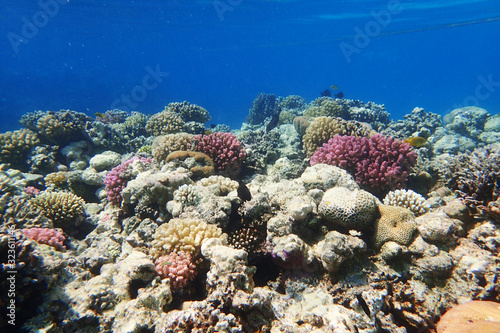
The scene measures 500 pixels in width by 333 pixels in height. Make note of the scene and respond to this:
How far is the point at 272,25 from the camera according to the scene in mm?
41250

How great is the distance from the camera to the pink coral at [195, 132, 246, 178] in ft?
20.7

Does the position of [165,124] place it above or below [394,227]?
above

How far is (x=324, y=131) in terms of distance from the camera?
7.08 metres

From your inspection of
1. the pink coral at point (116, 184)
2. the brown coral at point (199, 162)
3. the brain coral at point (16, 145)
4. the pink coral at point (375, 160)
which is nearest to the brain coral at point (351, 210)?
the pink coral at point (375, 160)

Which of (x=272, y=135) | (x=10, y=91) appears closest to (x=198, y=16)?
(x=272, y=135)

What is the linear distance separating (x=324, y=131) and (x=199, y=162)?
397cm

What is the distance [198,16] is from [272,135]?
3829cm

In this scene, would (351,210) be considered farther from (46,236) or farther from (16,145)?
(16,145)

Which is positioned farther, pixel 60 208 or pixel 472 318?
pixel 60 208

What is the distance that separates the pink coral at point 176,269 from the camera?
3061 mm

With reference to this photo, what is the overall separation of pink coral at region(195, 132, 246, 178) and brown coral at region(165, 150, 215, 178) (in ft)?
1.07

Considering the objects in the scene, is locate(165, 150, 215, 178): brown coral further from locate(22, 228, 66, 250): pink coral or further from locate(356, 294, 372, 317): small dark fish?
locate(356, 294, 372, 317): small dark fish

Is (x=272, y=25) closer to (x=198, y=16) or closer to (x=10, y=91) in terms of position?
(x=198, y=16)

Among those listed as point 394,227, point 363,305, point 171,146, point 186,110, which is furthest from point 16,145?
point 394,227
